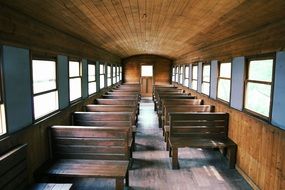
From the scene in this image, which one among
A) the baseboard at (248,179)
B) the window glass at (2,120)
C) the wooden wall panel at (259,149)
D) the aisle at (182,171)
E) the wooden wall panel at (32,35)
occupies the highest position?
the wooden wall panel at (32,35)

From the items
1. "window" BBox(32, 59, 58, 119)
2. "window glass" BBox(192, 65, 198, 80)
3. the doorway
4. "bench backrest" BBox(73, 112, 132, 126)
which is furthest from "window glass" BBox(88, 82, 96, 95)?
the doorway

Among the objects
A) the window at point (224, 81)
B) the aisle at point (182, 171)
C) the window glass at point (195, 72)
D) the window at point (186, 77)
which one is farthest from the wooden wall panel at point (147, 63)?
the aisle at point (182, 171)

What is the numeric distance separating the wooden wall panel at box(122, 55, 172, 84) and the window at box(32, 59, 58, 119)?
10.9m

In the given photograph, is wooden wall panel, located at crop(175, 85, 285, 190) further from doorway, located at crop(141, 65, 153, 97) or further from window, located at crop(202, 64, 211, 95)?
doorway, located at crop(141, 65, 153, 97)

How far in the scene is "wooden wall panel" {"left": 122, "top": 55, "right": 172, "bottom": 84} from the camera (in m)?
14.4

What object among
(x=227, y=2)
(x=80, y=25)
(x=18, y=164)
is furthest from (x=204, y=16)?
(x=18, y=164)

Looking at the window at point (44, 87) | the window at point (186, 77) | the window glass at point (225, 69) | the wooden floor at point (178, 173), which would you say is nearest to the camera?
the window at point (44, 87)

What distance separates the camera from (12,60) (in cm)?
241

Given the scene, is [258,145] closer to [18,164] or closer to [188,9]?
[188,9]

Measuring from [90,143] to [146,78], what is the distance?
38.2 feet

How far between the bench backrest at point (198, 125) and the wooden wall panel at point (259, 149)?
20 centimetres

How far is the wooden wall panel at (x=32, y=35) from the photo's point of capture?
228 cm

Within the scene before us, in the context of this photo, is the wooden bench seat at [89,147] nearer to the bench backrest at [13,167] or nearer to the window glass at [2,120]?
the bench backrest at [13,167]

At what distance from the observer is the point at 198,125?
442cm
